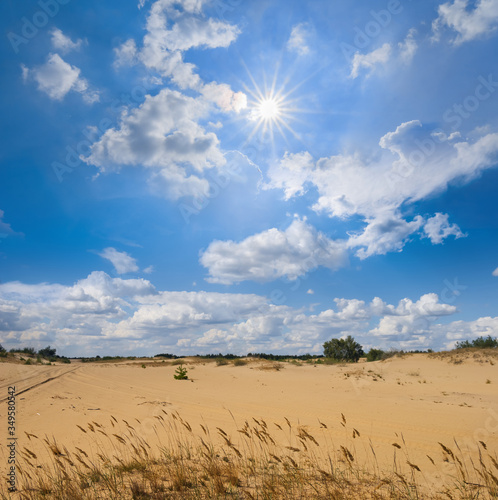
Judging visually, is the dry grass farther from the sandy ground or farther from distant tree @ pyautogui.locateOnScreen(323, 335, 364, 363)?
distant tree @ pyautogui.locateOnScreen(323, 335, 364, 363)

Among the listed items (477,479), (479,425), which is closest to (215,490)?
(477,479)

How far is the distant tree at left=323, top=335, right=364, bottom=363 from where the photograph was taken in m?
51.2

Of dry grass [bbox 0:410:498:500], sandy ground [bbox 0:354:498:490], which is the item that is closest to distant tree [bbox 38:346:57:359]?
sandy ground [bbox 0:354:498:490]

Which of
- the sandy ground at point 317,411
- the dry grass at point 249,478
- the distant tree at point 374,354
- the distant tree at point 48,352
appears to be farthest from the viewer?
the distant tree at point 48,352

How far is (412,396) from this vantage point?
15.0 m

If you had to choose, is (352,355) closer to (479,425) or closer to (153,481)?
(479,425)

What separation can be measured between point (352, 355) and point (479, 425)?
44.7 m

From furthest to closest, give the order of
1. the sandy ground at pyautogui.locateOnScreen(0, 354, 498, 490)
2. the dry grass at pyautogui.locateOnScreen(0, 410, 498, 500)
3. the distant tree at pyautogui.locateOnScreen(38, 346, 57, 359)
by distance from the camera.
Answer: the distant tree at pyautogui.locateOnScreen(38, 346, 57, 359)
the sandy ground at pyautogui.locateOnScreen(0, 354, 498, 490)
the dry grass at pyautogui.locateOnScreen(0, 410, 498, 500)

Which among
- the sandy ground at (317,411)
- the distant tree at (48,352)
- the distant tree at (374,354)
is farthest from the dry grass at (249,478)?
the distant tree at (48,352)

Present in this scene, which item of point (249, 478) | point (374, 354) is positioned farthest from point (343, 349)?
point (249, 478)

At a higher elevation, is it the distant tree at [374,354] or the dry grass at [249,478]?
the dry grass at [249,478]

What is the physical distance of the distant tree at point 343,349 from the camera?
51250 millimetres

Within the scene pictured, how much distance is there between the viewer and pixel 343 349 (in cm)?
5200

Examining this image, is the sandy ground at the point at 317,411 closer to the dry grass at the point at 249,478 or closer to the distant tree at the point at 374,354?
the dry grass at the point at 249,478
